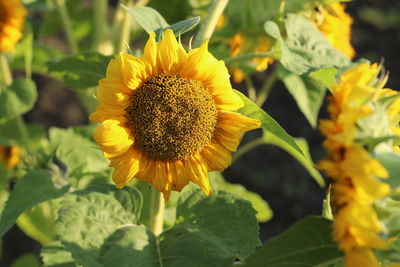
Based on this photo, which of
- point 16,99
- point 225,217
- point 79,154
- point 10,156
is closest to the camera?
point 225,217

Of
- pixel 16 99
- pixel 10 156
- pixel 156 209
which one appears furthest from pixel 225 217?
pixel 10 156

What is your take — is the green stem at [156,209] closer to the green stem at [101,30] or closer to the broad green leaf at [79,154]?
the broad green leaf at [79,154]

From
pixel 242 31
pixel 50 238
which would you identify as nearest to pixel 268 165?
pixel 50 238

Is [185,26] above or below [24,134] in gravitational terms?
above

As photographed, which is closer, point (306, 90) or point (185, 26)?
point (185, 26)

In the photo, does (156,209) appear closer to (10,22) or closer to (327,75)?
(327,75)

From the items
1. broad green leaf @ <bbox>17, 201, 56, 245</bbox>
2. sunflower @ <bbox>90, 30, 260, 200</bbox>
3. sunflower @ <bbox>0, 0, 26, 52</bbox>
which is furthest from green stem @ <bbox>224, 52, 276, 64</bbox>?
broad green leaf @ <bbox>17, 201, 56, 245</bbox>
